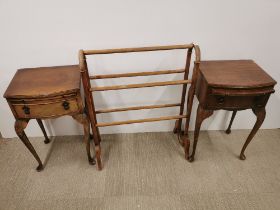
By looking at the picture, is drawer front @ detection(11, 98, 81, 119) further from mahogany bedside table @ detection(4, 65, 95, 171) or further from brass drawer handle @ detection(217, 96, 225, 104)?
brass drawer handle @ detection(217, 96, 225, 104)

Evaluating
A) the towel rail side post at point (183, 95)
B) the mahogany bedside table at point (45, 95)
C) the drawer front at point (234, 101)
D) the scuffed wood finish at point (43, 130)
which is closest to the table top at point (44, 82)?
the mahogany bedside table at point (45, 95)

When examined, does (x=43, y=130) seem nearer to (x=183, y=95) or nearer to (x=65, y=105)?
(x=65, y=105)

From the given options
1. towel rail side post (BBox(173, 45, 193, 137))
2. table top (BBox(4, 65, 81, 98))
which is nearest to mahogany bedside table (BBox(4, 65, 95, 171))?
table top (BBox(4, 65, 81, 98))

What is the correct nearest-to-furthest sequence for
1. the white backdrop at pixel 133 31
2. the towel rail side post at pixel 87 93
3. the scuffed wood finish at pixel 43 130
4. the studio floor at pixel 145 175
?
the towel rail side post at pixel 87 93, the white backdrop at pixel 133 31, the studio floor at pixel 145 175, the scuffed wood finish at pixel 43 130

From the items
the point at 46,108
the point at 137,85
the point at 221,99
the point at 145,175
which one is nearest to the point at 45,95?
the point at 46,108

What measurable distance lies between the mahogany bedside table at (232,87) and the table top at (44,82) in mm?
738

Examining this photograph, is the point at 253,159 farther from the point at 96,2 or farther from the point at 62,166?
the point at 96,2

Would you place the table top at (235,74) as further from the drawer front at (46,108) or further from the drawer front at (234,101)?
the drawer front at (46,108)

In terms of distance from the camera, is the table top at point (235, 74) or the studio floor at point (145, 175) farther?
the studio floor at point (145, 175)

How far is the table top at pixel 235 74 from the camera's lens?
1296 millimetres

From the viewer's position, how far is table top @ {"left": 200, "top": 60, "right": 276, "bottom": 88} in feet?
4.25

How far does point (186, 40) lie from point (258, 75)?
1.61ft

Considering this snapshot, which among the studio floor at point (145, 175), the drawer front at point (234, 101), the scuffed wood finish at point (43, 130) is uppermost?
the drawer front at point (234, 101)

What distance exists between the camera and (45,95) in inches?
49.8
